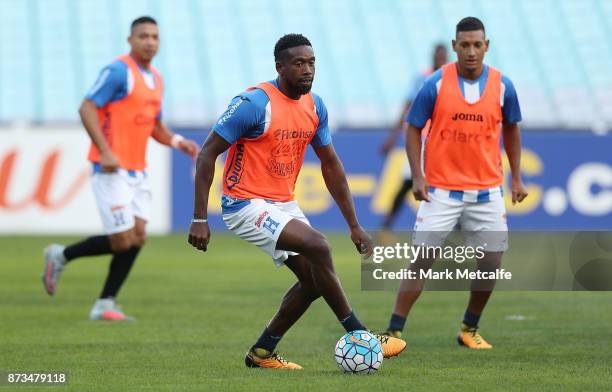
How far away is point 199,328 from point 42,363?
7.36ft

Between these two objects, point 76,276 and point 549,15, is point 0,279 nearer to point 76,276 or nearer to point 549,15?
point 76,276

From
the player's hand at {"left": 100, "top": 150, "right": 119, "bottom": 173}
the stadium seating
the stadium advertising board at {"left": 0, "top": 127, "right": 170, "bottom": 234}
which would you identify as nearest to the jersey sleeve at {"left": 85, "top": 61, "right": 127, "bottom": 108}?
the player's hand at {"left": 100, "top": 150, "right": 119, "bottom": 173}

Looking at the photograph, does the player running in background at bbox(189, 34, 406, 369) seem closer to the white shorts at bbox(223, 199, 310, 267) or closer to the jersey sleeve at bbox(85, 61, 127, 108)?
the white shorts at bbox(223, 199, 310, 267)

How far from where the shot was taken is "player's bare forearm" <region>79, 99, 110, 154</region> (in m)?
11.2

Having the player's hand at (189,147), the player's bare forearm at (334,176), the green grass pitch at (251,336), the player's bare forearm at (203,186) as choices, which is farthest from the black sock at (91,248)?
the player's bare forearm at (203,186)

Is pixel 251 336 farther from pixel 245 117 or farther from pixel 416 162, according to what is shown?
pixel 245 117

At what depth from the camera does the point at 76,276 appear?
15836mm

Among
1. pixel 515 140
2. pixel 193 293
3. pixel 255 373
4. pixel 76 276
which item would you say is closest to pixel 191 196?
pixel 76 276

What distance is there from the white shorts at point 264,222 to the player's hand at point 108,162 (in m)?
3.14

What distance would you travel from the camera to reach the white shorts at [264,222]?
797 cm

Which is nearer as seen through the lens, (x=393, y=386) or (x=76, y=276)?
(x=393, y=386)

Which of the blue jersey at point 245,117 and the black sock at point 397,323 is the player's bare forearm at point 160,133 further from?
the blue jersey at point 245,117

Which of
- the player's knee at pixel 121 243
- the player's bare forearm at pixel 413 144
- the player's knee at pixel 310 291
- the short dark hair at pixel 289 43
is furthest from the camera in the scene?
the player's knee at pixel 121 243

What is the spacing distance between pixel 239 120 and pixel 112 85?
379 centimetres
